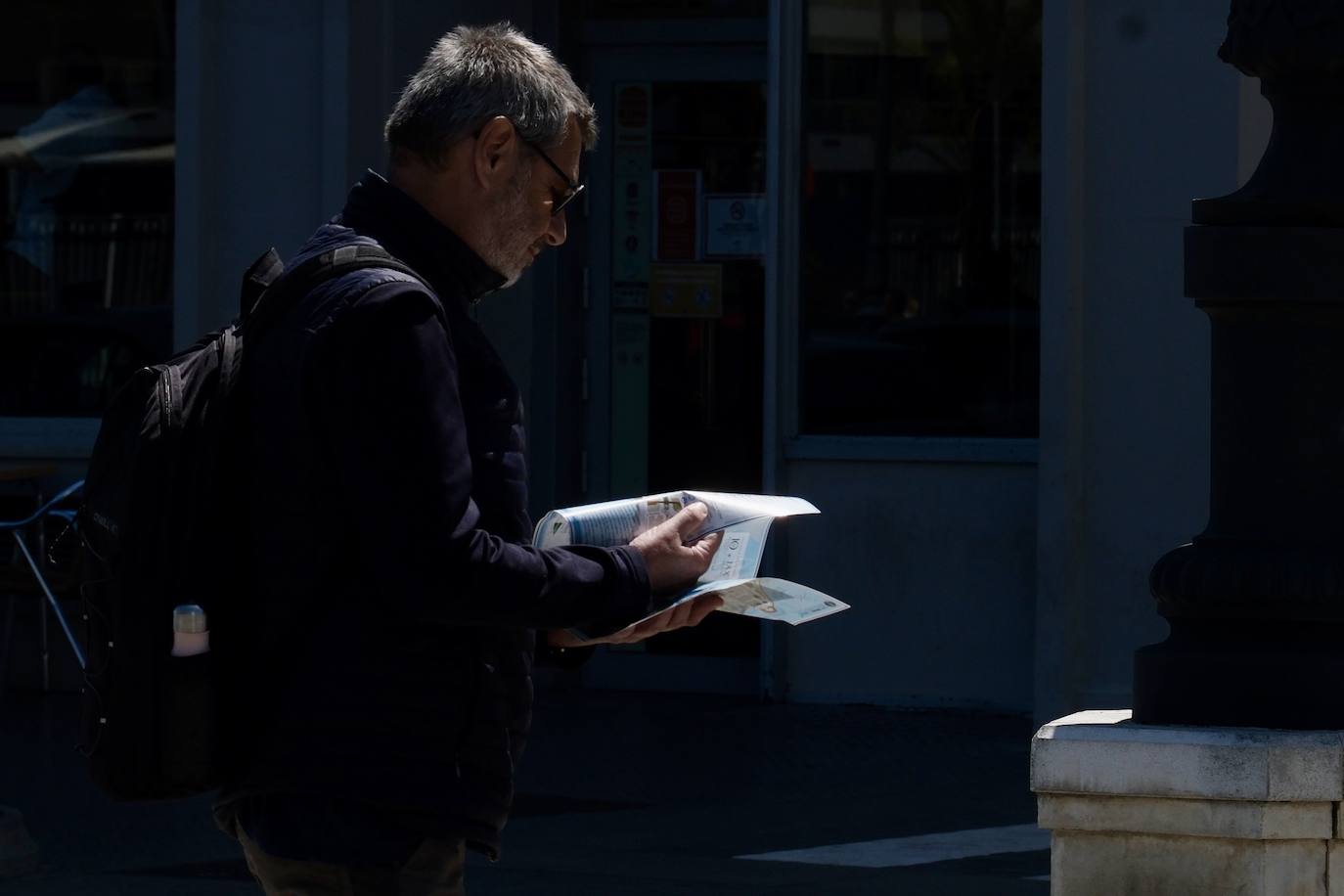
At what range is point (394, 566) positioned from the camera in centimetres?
270

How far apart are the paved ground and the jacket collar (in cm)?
349

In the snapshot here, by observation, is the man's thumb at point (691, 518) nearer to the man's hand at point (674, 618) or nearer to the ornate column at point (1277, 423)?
the man's hand at point (674, 618)

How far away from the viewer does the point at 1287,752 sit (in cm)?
409

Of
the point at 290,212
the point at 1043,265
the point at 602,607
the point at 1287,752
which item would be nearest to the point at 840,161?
the point at 1043,265

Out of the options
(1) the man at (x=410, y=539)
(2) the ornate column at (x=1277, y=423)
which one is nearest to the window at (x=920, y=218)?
(2) the ornate column at (x=1277, y=423)

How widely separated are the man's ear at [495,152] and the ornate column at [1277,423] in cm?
176

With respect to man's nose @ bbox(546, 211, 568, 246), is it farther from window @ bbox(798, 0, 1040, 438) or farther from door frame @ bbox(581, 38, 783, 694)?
door frame @ bbox(581, 38, 783, 694)

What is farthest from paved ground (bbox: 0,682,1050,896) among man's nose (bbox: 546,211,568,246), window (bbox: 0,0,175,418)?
man's nose (bbox: 546,211,568,246)

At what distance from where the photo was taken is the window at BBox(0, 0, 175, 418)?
991 cm

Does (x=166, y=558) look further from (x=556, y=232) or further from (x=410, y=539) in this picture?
(x=556, y=232)

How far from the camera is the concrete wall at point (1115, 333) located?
28.0 ft

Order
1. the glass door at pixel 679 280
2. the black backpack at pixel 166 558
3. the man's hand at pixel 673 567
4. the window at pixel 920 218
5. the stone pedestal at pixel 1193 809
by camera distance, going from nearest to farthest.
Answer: the black backpack at pixel 166 558, the man's hand at pixel 673 567, the stone pedestal at pixel 1193 809, the window at pixel 920 218, the glass door at pixel 679 280

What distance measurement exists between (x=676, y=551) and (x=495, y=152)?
0.55m

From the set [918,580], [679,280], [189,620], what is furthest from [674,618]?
[679,280]
